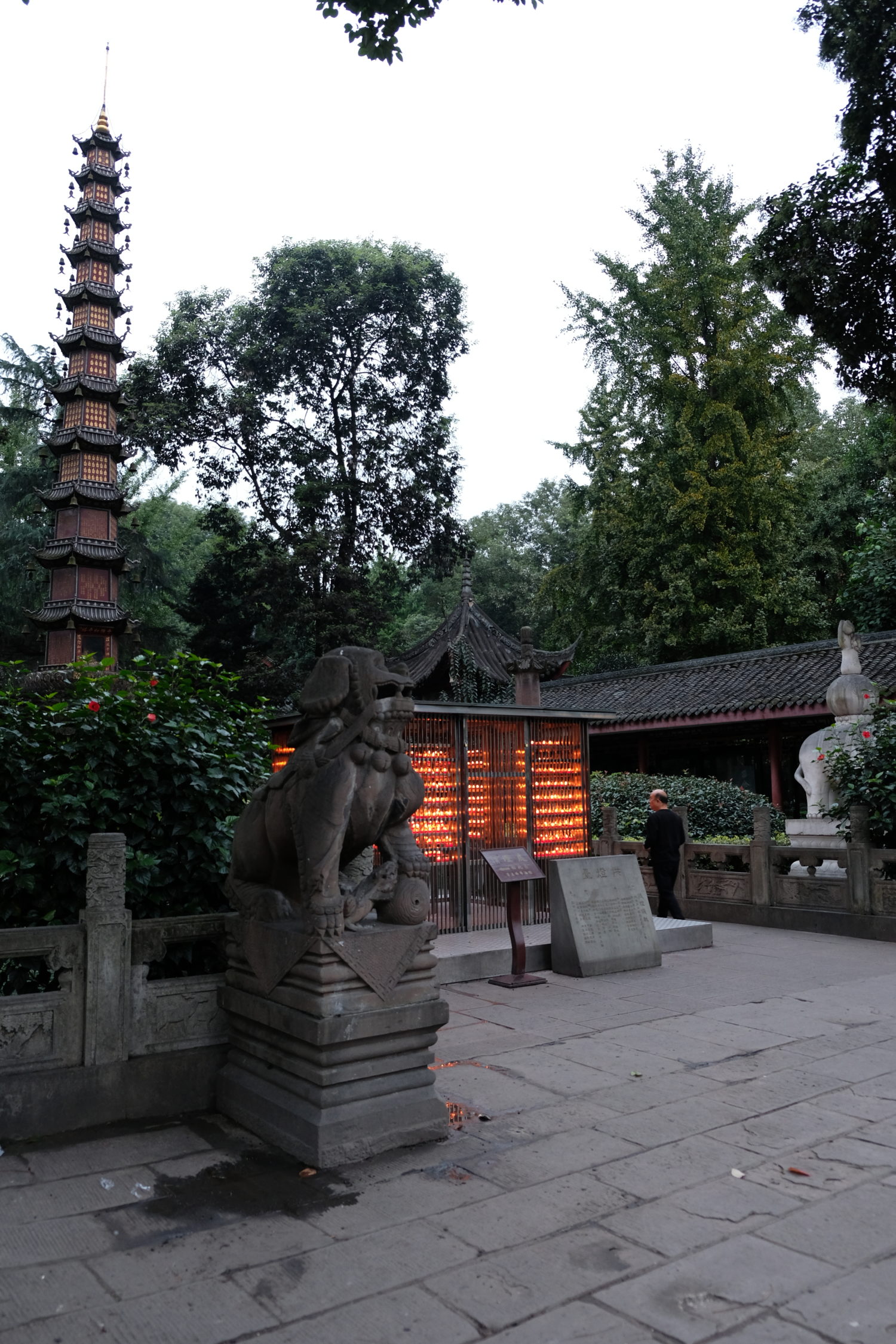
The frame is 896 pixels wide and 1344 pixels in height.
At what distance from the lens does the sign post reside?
747cm

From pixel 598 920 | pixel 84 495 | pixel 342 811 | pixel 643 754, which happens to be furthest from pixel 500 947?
pixel 84 495

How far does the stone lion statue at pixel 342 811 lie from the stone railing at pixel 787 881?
277 inches

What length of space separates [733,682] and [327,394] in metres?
13.5

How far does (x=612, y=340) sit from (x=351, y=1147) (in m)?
29.0

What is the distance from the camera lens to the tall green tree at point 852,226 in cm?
1124

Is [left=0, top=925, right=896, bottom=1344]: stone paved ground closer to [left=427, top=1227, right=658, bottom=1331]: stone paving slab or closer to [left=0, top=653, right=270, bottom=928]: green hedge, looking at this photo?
[left=427, top=1227, right=658, bottom=1331]: stone paving slab

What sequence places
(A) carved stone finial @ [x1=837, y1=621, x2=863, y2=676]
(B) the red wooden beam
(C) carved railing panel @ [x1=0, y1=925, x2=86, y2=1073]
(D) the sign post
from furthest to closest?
1. (B) the red wooden beam
2. (A) carved stone finial @ [x1=837, y1=621, x2=863, y2=676]
3. (D) the sign post
4. (C) carved railing panel @ [x1=0, y1=925, x2=86, y2=1073]

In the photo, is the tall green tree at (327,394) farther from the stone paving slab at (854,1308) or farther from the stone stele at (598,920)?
the stone paving slab at (854,1308)

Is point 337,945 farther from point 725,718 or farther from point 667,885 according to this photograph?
point 725,718

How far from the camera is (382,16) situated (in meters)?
5.64

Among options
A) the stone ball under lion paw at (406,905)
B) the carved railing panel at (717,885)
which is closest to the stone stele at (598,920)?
the carved railing panel at (717,885)

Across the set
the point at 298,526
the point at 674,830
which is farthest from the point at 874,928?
the point at 298,526

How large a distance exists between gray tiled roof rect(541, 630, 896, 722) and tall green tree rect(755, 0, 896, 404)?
682 cm

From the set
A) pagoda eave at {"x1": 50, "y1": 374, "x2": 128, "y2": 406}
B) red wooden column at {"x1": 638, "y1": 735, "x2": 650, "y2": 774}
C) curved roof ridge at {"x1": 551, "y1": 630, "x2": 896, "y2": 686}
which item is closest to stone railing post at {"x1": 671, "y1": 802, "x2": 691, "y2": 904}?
curved roof ridge at {"x1": 551, "y1": 630, "x2": 896, "y2": 686}
